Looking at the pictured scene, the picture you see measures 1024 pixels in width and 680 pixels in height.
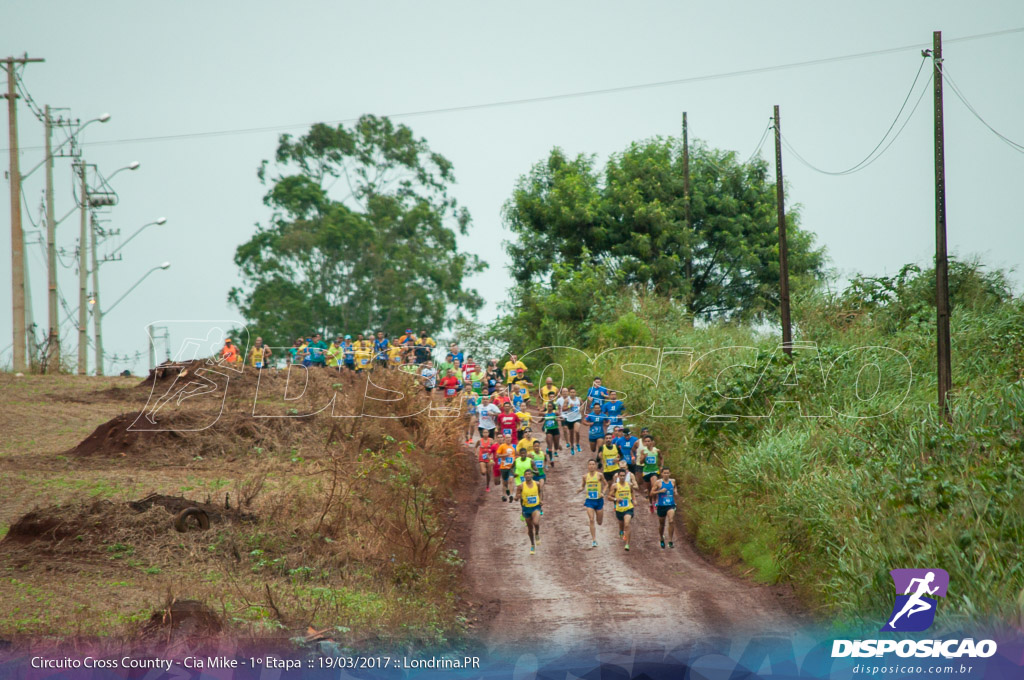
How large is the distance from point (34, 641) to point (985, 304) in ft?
80.0

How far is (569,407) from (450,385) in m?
4.05

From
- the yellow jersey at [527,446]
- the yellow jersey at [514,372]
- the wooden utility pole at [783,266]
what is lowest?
the yellow jersey at [527,446]

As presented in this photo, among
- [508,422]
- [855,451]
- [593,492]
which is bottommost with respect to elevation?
[593,492]

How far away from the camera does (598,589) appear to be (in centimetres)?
1661

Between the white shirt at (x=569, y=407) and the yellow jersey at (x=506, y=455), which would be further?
the white shirt at (x=569, y=407)

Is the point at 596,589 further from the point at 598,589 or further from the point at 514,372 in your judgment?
the point at 514,372

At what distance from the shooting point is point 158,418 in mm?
23766

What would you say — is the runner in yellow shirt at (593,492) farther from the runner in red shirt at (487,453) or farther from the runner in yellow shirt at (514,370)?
the runner in yellow shirt at (514,370)

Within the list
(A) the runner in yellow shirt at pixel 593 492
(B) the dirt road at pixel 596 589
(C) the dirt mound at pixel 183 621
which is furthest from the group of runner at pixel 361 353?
(C) the dirt mound at pixel 183 621

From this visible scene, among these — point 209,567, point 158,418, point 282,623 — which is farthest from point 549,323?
point 282,623

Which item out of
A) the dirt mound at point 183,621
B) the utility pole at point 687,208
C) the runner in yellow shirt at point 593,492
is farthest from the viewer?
the utility pole at point 687,208

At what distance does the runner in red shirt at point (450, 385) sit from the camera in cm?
2658

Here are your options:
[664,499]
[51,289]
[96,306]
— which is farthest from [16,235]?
[664,499]

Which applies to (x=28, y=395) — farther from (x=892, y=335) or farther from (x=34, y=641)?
(x=892, y=335)
